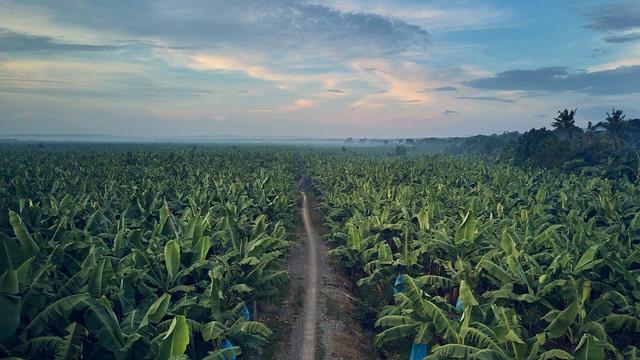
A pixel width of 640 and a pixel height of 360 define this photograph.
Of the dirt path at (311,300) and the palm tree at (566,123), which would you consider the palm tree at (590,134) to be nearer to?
the palm tree at (566,123)

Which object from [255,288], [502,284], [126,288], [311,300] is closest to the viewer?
[126,288]

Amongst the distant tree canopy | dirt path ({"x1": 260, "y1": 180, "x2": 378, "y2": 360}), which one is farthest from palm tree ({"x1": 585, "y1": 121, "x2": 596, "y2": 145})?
dirt path ({"x1": 260, "y1": 180, "x2": 378, "y2": 360})

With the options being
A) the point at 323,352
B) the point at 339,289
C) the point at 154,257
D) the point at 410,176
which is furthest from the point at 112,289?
Answer: the point at 410,176

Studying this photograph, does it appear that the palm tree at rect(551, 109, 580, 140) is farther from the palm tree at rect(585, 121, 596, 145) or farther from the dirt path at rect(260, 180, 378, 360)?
the dirt path at rect(260, 180, 378, 360)

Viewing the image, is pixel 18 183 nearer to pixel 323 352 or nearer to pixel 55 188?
pixel 55 188

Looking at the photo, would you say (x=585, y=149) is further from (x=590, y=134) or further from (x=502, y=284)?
(x=502, y=284)

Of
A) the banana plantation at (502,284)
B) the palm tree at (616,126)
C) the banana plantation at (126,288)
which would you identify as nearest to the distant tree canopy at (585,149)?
the palm tree at (616,126)

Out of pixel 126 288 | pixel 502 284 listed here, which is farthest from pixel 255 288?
pixel 502 284

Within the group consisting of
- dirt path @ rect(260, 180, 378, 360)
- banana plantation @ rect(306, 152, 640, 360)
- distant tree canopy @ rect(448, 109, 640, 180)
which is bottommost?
dirt path @ rect(260, 180, 378, 360)

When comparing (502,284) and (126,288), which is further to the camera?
(502,284)
